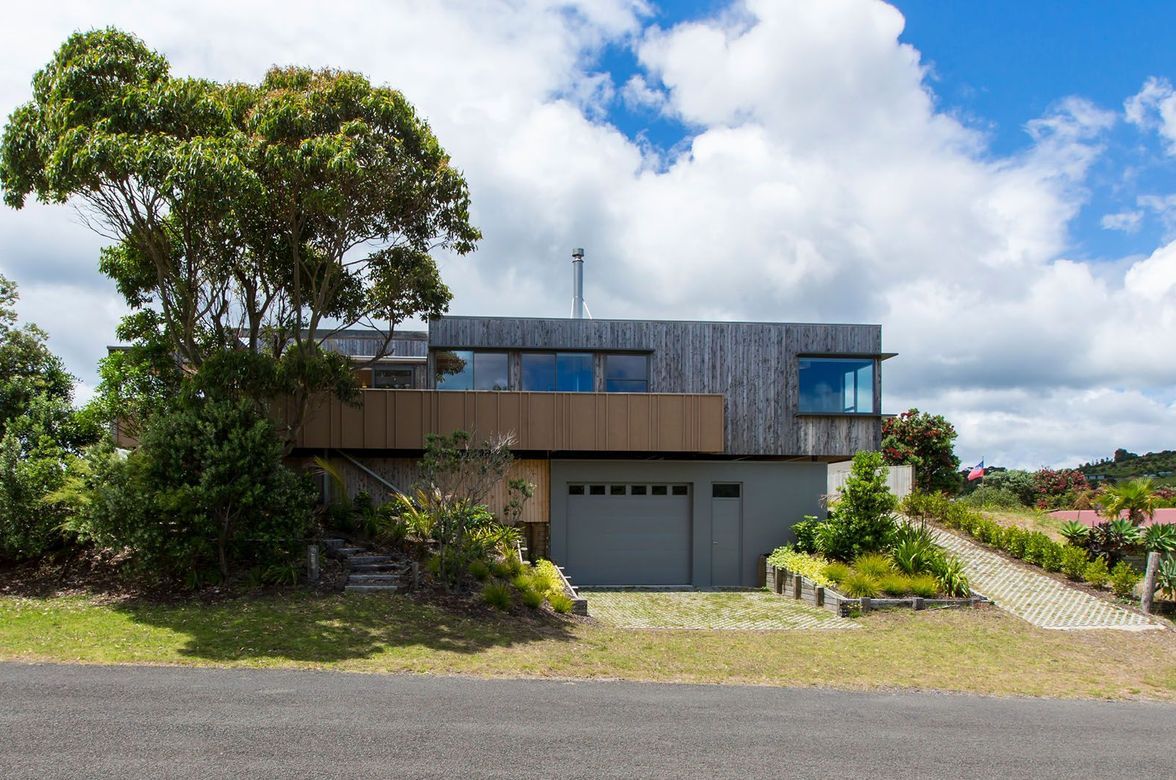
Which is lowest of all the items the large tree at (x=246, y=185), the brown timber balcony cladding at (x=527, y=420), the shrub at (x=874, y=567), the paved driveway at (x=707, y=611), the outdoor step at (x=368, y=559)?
the paved driveway at (x=707, y=611)

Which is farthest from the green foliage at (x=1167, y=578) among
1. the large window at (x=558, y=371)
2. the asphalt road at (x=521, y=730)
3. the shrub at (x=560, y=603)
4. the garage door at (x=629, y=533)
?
the large window at (x=558, y=371)

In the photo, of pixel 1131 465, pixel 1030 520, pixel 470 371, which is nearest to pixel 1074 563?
pixel 1030 520

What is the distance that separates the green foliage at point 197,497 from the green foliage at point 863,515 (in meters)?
10.4

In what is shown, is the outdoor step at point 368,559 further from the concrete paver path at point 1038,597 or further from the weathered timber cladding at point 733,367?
the concrete paver path at point 1038,597

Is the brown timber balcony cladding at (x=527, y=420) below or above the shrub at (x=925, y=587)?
above

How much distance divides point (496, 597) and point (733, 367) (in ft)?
28.4

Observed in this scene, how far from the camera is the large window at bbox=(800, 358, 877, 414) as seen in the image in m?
19.1

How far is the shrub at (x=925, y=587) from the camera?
14672mm

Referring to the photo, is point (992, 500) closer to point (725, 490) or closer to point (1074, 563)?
point (1074, 563)

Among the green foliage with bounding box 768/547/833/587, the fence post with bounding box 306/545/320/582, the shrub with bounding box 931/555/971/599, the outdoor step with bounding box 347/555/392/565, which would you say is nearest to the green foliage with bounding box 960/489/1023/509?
the green foliage with bounding box 768/547/833/587

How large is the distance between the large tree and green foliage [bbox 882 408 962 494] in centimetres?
1904

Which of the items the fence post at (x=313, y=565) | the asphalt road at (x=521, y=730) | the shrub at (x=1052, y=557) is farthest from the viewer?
the shrub at (x=1052, y=557)

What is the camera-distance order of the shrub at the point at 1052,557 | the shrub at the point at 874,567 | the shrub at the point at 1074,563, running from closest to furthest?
1. the shrub at the point at 874,567
2. the shrub at the point at 1074,563
3. the shrub at the point at 1052,557

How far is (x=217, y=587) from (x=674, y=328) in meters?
10.9
